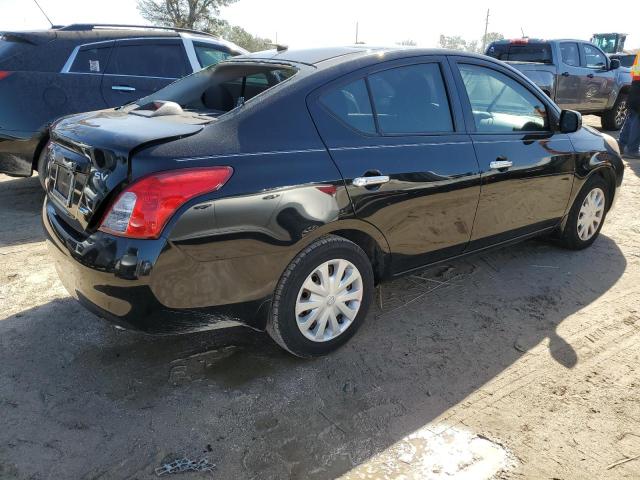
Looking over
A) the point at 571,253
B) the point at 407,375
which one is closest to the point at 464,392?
the point at 407,375

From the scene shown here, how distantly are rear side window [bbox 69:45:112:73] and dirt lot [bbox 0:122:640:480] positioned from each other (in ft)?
8.34

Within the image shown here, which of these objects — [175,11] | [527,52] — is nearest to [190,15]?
[175,11]

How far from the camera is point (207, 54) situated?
6.34 m

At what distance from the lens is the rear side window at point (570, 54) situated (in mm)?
10650

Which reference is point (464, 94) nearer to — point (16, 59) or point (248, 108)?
point (248, 108)

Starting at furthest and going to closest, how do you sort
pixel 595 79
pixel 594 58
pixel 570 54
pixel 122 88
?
pixel 594 58 < pixel 595 79 < pixel 570 54 < pixel 122 88

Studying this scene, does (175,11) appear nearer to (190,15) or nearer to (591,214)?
(190,15)

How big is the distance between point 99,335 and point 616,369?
2933 millimetres

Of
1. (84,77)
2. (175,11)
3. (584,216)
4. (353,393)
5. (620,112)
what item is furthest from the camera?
(175,11)

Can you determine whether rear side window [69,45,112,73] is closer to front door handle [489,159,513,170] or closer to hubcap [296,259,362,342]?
hubcap [296,259,362,342]

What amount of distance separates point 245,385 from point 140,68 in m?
4.34

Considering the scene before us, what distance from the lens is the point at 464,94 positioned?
11.2 feet

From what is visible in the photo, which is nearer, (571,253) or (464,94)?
(464,94)

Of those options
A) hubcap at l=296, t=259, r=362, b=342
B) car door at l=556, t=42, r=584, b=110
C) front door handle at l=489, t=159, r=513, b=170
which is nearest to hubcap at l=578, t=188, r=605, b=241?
front door handle at l=489, t=159, r=513, b=170
